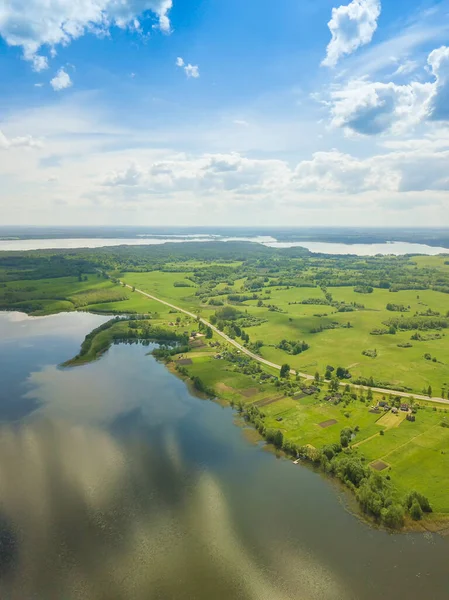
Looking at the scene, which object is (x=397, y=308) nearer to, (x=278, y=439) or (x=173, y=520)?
(x=278, y=439)

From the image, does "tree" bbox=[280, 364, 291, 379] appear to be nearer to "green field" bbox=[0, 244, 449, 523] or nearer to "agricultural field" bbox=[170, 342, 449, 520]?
"green field" bbox=[0, 244, 449, 523]

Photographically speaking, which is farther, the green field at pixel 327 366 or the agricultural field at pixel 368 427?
A: the green field at pixel 327 366

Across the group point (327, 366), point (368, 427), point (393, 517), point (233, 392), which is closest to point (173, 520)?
point (393, 517)

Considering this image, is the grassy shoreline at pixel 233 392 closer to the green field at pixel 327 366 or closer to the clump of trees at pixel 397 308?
the green field at pixel 327 366

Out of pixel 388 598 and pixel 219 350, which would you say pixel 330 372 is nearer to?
pixel 219 350

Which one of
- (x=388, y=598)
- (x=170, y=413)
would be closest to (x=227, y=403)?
(x=170, y=413)

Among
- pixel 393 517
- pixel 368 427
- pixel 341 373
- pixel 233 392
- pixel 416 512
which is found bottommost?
pixel 416 512

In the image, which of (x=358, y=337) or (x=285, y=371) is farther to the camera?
(x=358, y=337)

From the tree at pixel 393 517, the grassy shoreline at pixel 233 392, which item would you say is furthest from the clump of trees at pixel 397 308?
the tree at pixel 393 517

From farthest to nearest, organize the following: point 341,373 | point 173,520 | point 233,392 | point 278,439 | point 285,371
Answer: point 285,371 < point 341,373 < point 233,392 < point 278,439 < point 173,520
